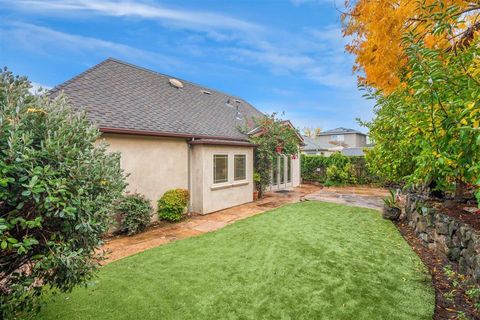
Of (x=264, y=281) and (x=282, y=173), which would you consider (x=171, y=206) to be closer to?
(x=264, y=281)

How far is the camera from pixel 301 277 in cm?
481

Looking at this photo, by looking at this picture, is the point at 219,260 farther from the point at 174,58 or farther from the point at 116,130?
the point at 174,58

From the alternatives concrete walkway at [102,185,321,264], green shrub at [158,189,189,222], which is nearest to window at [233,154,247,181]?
concrete walkway at [102,185,321,264]

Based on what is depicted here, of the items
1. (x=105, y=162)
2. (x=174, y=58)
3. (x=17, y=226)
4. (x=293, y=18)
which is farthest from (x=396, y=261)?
(x=174, y=58)

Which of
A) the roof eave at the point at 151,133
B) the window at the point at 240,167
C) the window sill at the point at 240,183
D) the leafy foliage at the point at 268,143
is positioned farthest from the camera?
the leafy foliage at the point at 268,143

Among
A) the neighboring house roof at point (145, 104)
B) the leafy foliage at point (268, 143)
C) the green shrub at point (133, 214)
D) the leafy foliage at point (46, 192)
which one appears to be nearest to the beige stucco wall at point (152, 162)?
the neighboring house roof at point (145, 104)

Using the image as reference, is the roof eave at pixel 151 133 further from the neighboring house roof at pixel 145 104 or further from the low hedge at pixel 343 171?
the low hedge at pixel 343 171

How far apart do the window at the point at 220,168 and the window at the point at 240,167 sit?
634 mm

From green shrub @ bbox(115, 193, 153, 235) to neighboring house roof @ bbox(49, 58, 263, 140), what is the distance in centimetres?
232

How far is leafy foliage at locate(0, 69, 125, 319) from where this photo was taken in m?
2.12

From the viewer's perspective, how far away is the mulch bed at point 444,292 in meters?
3.68

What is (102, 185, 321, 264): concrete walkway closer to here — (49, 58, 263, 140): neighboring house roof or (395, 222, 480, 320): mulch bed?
(49, 58, 263, 140): neighboring house roof

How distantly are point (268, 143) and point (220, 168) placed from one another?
3638 millimetres

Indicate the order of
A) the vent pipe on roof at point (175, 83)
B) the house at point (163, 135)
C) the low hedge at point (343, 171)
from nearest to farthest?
the house at point (163, 135)
the vent pipe on roof at point (175, 83)
the low hedge at point (343, 171)
